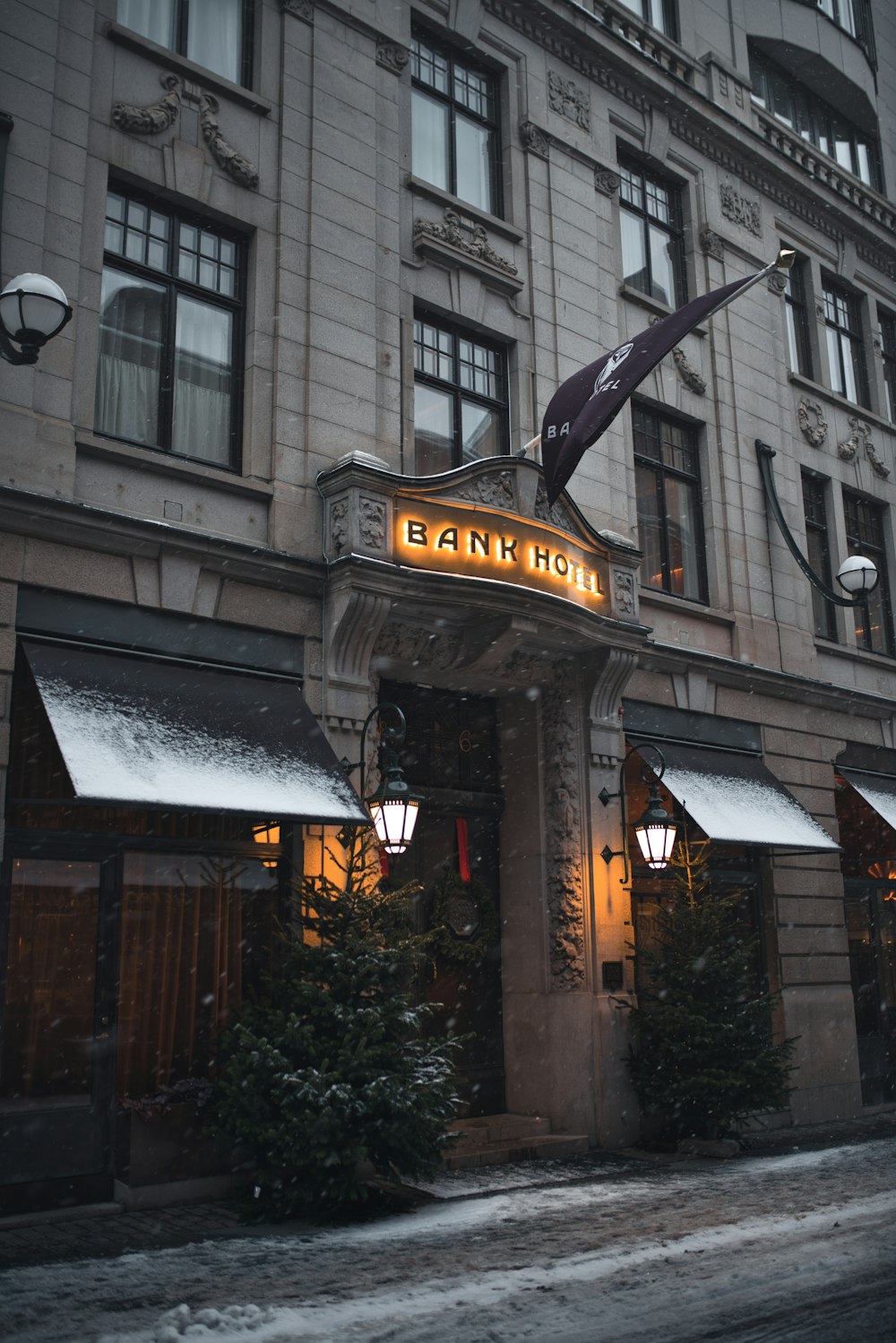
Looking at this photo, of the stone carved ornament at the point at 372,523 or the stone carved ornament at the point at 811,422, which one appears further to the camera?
the stone carved ornament at the point at 811,422

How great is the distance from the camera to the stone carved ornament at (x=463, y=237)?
44.8 feet

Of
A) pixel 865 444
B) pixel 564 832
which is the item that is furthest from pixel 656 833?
pixel 865 444

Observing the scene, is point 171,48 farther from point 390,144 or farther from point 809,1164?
point 809,1164

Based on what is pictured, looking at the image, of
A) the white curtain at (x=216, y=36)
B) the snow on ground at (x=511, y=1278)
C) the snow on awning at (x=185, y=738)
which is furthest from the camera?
the white curtain at (x=216, y=36)

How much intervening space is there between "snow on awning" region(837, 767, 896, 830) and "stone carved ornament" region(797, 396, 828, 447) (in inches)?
210

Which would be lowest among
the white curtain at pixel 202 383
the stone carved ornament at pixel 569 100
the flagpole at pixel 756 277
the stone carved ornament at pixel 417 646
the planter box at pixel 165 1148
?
the planter box at pixel 165 1148

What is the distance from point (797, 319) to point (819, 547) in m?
4.01

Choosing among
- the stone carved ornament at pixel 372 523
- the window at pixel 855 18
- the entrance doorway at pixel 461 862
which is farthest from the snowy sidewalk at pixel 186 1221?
the window at pixel 855 18

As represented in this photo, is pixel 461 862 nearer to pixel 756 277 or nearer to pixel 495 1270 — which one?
pixel 495 1270

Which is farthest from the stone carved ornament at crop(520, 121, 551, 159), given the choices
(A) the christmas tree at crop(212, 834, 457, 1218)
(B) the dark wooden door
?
(B) the dark wooden door

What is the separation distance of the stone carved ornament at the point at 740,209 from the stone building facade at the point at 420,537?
103 millimetres

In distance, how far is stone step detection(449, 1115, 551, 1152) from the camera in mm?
12172

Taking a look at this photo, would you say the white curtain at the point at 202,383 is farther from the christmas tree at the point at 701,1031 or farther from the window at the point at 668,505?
the christmas tree at the point at 701,1031

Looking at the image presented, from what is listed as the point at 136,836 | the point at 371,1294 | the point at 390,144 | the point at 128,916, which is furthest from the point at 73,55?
the point at 371,1294
